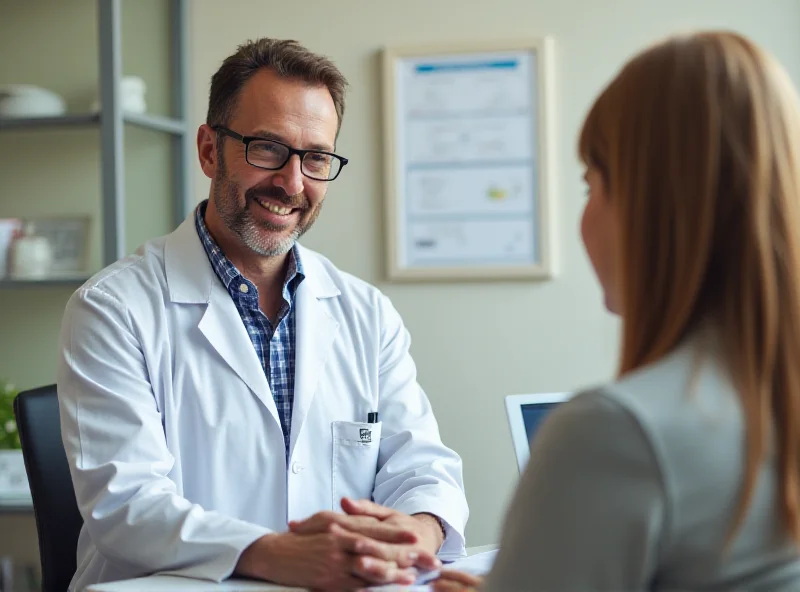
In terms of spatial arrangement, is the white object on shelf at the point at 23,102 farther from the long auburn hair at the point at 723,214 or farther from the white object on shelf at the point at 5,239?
the long auburn hair at the point at 723,214

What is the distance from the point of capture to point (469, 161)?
105 inches

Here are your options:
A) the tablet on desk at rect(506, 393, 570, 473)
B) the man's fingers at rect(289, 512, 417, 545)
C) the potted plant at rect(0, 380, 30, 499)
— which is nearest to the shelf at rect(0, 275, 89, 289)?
the potted plant at rect(0, 380, 30, 499)

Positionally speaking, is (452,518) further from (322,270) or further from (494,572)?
(494,572)

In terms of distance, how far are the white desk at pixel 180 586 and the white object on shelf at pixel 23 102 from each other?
1814 mm

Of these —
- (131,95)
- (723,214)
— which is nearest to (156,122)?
(131,95)

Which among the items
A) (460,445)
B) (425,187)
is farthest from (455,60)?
(460,445)

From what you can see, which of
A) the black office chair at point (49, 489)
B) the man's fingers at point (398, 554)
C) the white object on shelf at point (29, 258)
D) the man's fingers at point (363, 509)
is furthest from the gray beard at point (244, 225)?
the white object on shelf at point (29, 258)

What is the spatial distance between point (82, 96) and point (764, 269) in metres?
2.58

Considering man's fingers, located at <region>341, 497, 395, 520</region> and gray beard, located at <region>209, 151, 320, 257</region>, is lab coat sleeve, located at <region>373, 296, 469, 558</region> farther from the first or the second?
gray beard, located at <region>209, 151, 320, 257</region>

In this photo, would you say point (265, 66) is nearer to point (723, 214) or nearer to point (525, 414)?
Result: point (525, 414)

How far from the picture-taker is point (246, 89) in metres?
1.89

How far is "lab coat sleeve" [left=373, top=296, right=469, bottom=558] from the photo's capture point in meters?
1.66

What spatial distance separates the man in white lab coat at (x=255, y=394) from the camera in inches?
56.0

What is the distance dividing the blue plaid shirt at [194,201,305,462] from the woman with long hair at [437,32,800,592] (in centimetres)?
107
